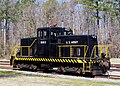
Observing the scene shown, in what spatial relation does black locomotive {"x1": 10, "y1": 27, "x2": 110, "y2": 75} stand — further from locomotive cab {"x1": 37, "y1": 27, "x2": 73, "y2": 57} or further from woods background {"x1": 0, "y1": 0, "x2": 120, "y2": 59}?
woods background {"x1": 0, "y1": 0, "x2": 120, "y2": 59}

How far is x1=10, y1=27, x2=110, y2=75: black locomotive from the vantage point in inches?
677

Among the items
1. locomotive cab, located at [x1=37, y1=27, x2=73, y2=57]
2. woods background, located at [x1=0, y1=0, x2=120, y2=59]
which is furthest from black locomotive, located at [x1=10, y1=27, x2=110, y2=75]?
woods background, located at [x1=0, y1=0, x2=120, y2=59]

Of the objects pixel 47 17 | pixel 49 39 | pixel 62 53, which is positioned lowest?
pixel 62 53

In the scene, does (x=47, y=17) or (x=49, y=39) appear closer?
(x=49, y=39)

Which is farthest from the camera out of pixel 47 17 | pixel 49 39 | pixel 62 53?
pixel 47 17

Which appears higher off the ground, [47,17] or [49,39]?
[47,17]

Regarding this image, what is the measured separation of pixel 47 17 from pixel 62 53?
31.4 meters

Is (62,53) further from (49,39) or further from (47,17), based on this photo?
(47,17)

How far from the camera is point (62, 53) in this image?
1856cm

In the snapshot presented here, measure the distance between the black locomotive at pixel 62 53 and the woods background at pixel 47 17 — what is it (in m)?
20.5

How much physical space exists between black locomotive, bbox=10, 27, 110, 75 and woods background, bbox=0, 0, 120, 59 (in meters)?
20.5

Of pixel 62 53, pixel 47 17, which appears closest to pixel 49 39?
pixel 62 53

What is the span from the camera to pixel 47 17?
49406 millimetres

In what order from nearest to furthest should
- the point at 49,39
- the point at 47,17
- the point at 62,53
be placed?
1. the point at 62,53
2. the point at 49,39
3. the point at 47,17
